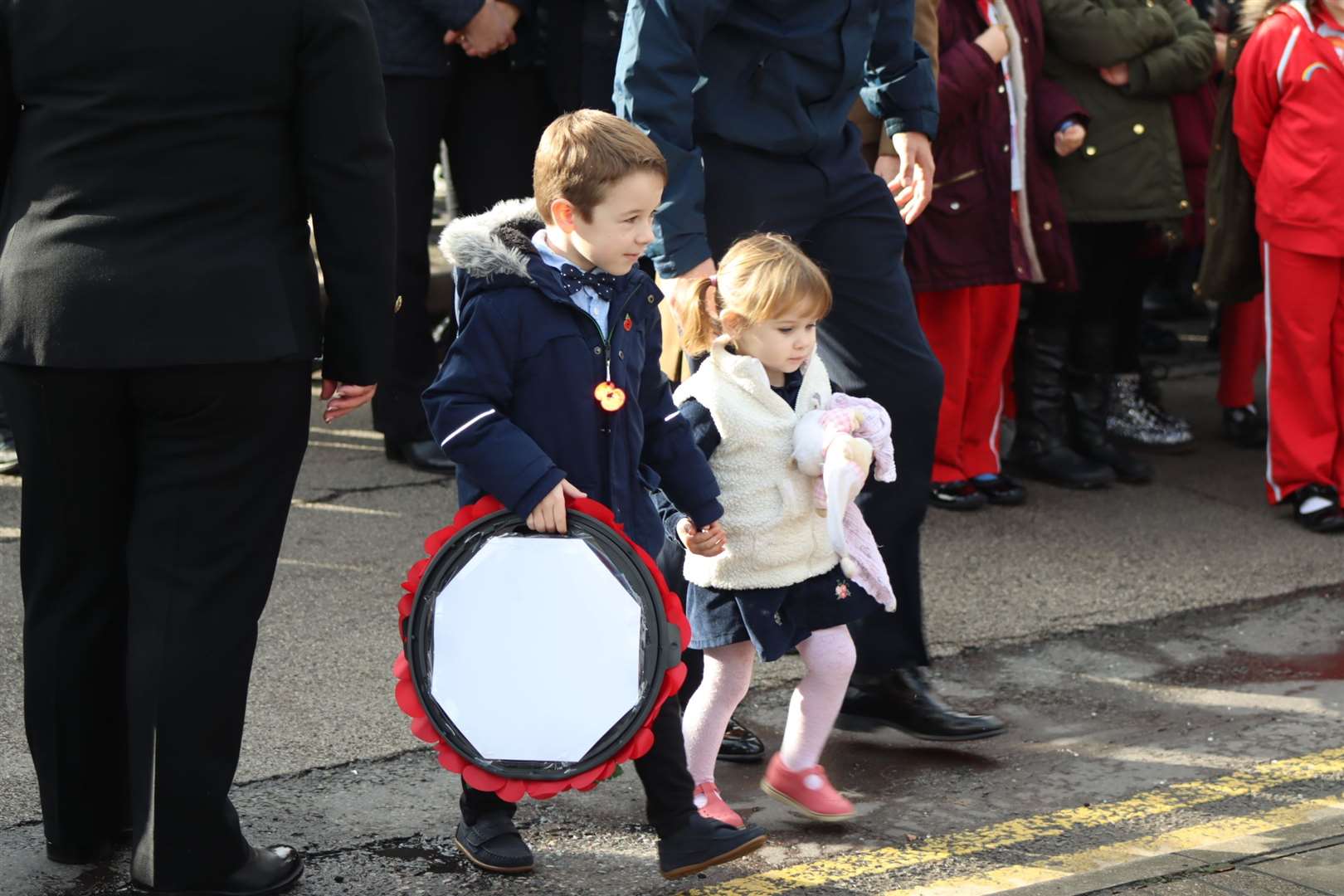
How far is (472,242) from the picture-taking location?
3348mm

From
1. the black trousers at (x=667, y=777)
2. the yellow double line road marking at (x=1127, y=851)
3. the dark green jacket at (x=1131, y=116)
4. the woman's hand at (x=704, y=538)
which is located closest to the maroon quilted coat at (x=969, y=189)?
the dark green jacket at (x=1131, y=116)

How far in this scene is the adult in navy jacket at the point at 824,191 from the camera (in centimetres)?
389

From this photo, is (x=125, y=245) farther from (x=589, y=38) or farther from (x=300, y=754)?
(x=589, y=38)

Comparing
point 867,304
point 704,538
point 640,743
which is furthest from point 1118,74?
point 640,743

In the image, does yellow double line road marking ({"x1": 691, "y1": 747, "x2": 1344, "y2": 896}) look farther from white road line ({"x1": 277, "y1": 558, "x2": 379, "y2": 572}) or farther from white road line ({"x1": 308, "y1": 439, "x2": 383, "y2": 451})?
white road line ({"x1": 308, "y1": 439, "x2": 383, "y2": 451})

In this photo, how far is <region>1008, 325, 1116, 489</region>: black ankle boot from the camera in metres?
6.73

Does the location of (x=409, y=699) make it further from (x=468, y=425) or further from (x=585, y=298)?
(x=585, y=298)

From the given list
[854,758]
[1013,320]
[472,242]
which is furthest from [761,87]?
[1013,320]

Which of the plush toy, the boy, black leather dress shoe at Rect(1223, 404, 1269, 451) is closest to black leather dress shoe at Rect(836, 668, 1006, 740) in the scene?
the plush toy

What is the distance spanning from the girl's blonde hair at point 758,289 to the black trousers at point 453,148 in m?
2.42

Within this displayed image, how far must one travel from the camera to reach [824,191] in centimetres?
415

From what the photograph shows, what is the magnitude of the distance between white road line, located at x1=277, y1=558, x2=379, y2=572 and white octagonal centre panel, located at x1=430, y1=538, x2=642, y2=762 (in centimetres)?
222

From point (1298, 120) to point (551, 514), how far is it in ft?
12.6

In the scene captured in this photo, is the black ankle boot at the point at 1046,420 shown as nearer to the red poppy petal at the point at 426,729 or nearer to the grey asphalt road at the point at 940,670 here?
the grey asphalt road at the point at 940,670
